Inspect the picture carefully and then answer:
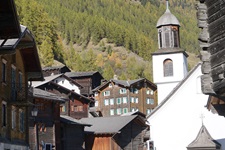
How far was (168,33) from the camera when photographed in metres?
48.8

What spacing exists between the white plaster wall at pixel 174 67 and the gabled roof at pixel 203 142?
11989 millimetres

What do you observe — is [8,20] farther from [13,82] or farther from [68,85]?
[68,85]

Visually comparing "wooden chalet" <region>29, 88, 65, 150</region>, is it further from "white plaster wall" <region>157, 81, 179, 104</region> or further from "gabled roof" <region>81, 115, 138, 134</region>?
"gabled roof" <region>81, 115, 138, 134</region>

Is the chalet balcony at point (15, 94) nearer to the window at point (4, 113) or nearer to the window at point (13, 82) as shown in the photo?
the window at point (13, 82)

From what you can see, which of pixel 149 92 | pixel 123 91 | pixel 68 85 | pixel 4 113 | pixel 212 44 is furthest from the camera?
pixel 149 92

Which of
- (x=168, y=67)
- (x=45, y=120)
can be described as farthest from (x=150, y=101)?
(x=45, y=120)

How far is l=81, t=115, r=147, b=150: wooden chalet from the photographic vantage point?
2156 inches

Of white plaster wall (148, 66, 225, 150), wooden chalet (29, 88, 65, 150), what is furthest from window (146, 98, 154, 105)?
white plaster wall (148, 66, 225, 150)

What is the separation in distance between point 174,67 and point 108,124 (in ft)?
44.7

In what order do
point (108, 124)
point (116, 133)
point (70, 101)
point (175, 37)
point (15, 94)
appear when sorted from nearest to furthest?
point (15, 94)
point (175, 37)
point (116, 133)
point (108, 124)
point (70, 101)

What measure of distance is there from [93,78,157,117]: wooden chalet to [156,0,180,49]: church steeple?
3514cm

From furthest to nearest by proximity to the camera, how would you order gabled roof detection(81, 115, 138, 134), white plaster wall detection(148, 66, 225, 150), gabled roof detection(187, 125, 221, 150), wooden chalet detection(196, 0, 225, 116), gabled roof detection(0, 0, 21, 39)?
1. gabled roof detection(81, 115, 138, 134)
2. white plaster wall detection(148, 66, 225, 150)
3. gabled roof detection(187, 125, 221, 150)
4. wooden chalet detection(196, 0, 225, 116)
5. gabled roof detection(0, 0, 21, 39)

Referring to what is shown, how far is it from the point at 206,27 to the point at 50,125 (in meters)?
32.8

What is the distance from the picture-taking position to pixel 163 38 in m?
48.6
